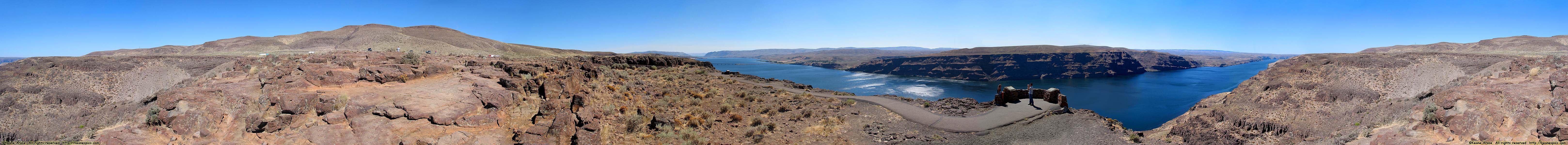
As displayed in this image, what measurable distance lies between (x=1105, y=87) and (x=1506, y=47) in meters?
37.7

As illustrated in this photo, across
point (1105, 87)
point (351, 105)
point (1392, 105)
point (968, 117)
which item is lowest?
point (1105, 87)

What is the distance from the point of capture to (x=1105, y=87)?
68.0m

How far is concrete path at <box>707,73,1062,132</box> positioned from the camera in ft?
42.2

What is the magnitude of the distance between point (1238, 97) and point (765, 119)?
984 inches

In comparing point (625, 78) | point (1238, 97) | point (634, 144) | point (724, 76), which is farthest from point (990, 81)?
point (634, 144)

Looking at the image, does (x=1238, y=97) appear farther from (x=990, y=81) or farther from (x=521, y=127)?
(x=990, y=81)

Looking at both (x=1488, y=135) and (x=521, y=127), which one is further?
(x=521, y=127)

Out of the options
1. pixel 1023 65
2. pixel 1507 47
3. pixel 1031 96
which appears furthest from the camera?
pixel 1023 65

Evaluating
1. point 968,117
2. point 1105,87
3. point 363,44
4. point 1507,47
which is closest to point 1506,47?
point 1507,47

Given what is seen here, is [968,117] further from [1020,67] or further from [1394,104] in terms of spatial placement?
[1020,67]

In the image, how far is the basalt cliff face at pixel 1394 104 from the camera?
346 inches

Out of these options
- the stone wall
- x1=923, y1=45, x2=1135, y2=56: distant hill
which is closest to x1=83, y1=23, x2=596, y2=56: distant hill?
the stone wall

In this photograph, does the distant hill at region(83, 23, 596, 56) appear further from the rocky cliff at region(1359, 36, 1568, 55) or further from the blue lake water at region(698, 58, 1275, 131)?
the rocky cliff at region(1359, 36, 1568, 55)

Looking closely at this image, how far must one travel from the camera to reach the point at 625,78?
59.4ft
